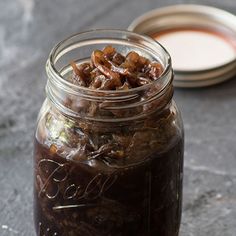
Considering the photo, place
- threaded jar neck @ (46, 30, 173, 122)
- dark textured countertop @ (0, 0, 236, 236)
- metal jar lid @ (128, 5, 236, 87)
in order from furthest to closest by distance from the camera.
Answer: metal jar lid @ (128, 5, 236, 87)
dark textured countertop @ (0, 0, 236, 236)
threaded jar neck @ (46, 30, 173, 122)

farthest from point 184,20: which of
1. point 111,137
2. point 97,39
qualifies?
point 111,137

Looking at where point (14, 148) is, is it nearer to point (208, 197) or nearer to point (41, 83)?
point (41, 83)

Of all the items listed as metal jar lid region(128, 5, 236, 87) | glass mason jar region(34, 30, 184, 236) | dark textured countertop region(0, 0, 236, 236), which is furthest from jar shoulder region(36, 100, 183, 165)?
metal jar lid region(128, 5, 236, 87)

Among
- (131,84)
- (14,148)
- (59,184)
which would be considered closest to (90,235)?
(59,184)

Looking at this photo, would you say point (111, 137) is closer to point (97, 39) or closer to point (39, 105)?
point (97, 39)

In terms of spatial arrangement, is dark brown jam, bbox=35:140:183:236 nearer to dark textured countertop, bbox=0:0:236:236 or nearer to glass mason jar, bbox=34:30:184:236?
glass mason jar, bbox=34:30:184:236

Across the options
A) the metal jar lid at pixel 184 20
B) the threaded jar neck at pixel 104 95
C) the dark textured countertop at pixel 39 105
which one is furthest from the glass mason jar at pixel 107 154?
the metal jar lid at pixel 184 20
